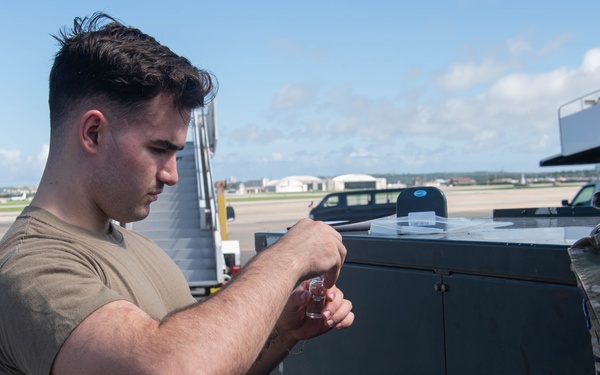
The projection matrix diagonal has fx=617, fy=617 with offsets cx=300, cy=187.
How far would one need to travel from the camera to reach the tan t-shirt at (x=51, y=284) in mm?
1226

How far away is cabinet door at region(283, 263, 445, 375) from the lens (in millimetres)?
1998

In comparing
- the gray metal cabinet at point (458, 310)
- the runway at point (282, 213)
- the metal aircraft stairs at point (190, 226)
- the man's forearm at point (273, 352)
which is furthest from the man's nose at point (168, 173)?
the runway at point (282, 213)

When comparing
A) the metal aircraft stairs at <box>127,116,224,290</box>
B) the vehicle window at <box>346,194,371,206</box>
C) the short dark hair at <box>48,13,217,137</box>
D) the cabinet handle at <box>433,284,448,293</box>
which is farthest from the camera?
the vehicle window at <box>346,194,371,206</box>

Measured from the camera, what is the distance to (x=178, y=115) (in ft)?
5.30

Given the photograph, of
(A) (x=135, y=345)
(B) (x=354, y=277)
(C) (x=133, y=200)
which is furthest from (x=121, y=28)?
(B) (x=354, y=277)

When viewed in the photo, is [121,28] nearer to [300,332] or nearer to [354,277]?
[300,332]

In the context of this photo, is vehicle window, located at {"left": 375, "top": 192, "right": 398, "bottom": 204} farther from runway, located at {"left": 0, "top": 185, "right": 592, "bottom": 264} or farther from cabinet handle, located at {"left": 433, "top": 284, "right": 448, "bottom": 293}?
cabinet handle, located at {"left": 433, "top": 284, "right": 448, "bottom": 293}

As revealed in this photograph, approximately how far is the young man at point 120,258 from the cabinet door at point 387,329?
327mm

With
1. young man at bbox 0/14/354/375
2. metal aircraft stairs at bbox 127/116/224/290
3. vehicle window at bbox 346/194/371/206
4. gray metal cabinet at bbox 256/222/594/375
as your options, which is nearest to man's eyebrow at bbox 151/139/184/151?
young man at bbox 0/14/354/375

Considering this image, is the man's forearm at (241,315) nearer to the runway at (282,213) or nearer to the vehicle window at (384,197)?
the runway at (282,213)

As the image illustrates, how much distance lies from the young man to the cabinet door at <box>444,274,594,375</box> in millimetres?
371

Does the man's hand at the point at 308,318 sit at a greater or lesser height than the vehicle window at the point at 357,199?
lesser

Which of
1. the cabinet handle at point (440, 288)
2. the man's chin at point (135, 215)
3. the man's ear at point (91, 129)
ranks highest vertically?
the man's ear at point (91, 129)

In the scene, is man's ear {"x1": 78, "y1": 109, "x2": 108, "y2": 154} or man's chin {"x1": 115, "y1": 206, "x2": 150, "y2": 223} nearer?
man's ear {"x1": 78, "y1": 109, "x2": 108, "y2": 154}
